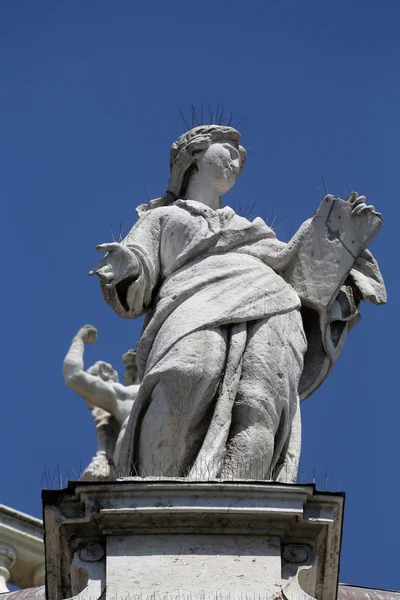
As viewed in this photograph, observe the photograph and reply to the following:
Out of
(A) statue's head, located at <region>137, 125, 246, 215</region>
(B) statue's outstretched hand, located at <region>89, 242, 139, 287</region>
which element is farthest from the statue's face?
(B) statue's outstretched hand, located at <region>89, 242, 139, 287</region>

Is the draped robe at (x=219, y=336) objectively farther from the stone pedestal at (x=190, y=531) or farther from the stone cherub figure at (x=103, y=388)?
the stone cherub figure at (x=103, y=388)

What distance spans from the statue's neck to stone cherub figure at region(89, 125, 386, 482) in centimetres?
1

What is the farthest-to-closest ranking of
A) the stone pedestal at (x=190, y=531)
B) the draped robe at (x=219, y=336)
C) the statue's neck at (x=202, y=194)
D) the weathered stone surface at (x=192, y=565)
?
the statue's neck at (x=202, y=194) → the draped robe at (x=219, y=336) → the stone pedestal at (x=190, y=531) → the weathered stone surface at (x=192, y=565)

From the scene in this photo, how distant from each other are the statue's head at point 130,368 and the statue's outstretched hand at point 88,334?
0.54 metres

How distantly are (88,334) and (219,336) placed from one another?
26.2ft

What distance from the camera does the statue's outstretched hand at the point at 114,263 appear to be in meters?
21.6

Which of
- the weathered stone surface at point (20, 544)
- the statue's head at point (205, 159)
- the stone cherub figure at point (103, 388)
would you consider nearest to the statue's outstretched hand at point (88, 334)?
the stone cherub figure at point (103, 388)

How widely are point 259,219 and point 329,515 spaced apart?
10.7 feet

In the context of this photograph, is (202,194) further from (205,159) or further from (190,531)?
(190,531)

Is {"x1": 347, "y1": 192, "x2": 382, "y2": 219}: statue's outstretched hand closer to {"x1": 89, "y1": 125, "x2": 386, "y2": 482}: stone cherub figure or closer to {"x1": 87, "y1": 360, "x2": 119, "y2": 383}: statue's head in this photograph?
{"x1": 89, "y1": 125, "x2": 386, "y2": 482}: stone cherub figure

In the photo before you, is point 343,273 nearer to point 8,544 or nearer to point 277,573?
point 277,573

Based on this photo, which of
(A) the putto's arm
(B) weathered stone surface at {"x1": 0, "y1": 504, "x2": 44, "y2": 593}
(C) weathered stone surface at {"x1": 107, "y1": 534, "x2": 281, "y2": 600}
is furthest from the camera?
(A) the putto's arm

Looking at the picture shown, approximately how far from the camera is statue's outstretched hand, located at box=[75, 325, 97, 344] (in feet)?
94.7

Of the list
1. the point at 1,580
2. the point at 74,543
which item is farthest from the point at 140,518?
the point at 1,580
